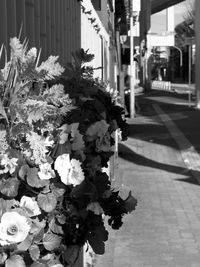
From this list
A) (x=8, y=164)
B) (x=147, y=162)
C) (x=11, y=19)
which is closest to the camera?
(x=8, y=164)

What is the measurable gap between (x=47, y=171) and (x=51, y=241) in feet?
0.99

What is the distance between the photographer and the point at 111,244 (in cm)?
577

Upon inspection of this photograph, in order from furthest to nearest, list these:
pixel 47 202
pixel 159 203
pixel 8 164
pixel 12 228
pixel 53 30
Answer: pixel 159 203
pixel 53 30
pixel 47 202
pixel 8 164
pixel 12 228

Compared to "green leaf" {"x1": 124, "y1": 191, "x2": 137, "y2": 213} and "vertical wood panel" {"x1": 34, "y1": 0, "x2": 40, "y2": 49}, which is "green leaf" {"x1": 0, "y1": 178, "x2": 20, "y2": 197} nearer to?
"green leaf" {"x1": 124, "y1": 191, "x2": 137, "y2": 213}

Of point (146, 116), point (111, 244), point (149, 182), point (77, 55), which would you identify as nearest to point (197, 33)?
point (146, 116)

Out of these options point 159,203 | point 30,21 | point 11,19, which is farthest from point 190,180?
point 11,19

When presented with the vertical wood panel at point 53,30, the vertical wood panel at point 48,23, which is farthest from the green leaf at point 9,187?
the vertical wood panel at point 53,30

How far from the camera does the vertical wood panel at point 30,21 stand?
3.53 m

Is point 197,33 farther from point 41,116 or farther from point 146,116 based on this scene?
point 41,116

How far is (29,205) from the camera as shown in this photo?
2.21 meters

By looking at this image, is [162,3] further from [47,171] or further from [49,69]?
[47,171]

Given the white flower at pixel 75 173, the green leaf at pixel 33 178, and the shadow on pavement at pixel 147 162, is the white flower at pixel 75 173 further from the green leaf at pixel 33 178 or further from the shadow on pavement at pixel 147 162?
the shadow on pavement at pixel 147 162

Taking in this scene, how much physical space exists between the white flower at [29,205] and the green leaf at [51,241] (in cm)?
17

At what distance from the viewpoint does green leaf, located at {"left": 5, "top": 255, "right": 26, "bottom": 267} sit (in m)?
2.11
